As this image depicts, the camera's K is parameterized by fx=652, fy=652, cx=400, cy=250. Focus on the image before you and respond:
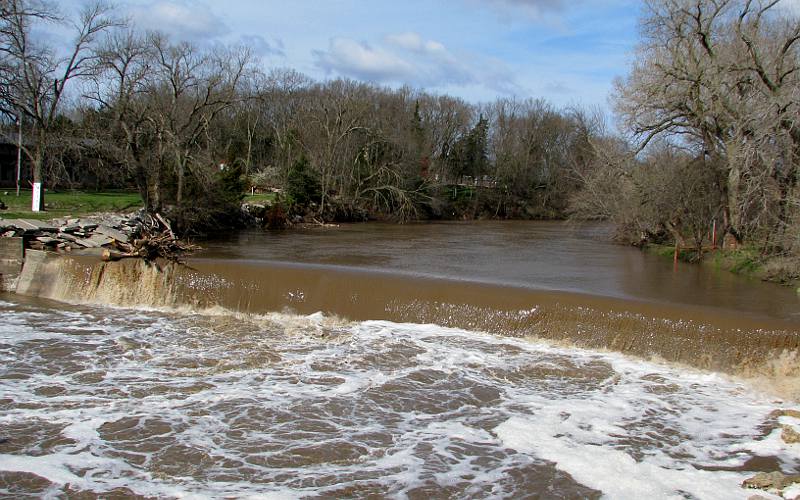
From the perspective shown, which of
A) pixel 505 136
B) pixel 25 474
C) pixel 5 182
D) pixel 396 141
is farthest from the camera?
pixel 505 136

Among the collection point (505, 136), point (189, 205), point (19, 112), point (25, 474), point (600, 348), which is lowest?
point (25, 474)

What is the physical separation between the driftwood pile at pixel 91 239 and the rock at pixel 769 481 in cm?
1141

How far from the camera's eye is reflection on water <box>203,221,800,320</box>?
12.3 metres

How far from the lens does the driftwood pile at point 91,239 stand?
13766mm

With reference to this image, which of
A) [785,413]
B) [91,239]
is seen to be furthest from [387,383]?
[91,239]

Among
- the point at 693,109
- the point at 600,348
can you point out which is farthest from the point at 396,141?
the point at 600,348

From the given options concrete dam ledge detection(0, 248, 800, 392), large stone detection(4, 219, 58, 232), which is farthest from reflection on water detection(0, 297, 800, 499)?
large stone detection(4, 219, 58, 232)

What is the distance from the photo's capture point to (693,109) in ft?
56.4

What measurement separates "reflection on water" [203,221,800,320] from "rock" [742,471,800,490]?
5.52m

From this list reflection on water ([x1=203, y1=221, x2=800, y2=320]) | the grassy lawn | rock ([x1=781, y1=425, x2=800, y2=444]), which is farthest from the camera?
the grassy lawn

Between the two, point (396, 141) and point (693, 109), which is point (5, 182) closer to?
point (396, 141)

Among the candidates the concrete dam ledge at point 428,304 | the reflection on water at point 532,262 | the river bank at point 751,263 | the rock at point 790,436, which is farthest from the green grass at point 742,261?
the rock at point 790,436

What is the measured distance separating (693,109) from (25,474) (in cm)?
1693

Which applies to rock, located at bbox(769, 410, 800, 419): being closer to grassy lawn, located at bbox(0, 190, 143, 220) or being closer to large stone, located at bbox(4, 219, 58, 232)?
large stone, located at bbox(4, 219, 58, 232)
